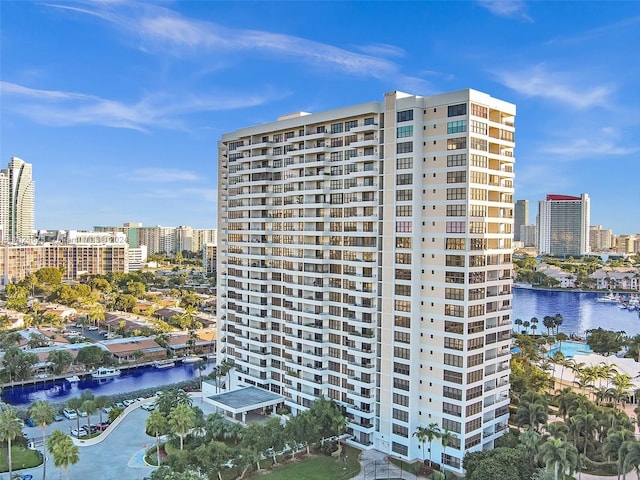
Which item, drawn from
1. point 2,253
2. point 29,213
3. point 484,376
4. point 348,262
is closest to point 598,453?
point 484,376

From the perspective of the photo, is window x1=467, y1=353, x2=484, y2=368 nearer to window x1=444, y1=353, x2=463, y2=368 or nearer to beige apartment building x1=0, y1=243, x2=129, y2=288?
window x1=444, y1=353, x2=463, y2=368

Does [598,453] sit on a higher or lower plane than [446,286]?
lower

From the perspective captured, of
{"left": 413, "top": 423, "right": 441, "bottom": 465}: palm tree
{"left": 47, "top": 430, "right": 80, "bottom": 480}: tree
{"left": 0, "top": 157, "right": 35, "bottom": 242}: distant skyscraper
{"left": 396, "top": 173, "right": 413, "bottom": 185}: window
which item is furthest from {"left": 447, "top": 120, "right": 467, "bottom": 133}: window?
{"left": 0, "top": 157, "right": 35, "bottom": 242}: distant skyscraper

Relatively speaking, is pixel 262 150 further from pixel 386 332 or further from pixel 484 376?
pixel 484 376

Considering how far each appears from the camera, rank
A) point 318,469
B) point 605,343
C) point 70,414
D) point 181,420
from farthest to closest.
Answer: point 605,343 → point 70,414 → point 181,420 → point 318,469

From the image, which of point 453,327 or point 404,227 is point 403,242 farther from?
point 453,327

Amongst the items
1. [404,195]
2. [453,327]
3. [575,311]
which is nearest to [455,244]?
[404,195]
